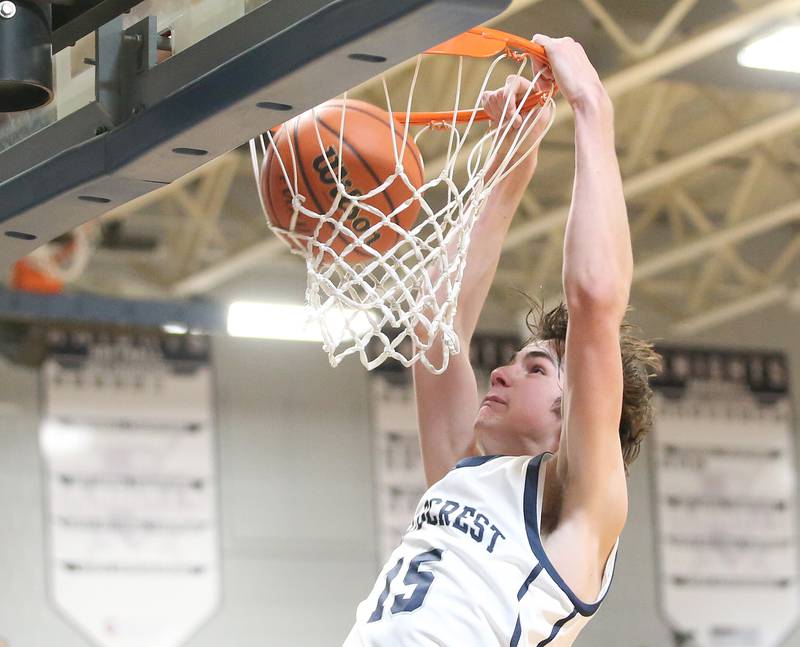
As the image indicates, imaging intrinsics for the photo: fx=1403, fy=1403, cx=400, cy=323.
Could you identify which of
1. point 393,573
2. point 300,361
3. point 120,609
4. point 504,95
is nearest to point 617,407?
point 393,573

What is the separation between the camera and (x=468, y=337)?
3316 millimetres

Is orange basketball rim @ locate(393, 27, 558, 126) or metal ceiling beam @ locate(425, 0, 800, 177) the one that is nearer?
orange basketball rim @ locate(393, 27, 558, 126)

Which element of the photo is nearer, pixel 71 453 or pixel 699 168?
pixel 71 453

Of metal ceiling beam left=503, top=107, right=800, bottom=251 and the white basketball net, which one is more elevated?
metal ceiling beam left=503, top=107, right=800, bottom=251

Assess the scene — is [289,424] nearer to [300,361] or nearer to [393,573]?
[300,361]

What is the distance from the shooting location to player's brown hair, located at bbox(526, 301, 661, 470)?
296cm

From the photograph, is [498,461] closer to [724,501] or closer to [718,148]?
[718,148]

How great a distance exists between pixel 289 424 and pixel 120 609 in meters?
1.87

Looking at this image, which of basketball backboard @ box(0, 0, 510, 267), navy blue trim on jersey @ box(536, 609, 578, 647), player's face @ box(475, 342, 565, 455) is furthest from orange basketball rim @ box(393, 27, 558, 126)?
navy blue trim on jersey @ box(536, 609, 578, 647)

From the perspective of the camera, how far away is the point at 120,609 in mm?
9531

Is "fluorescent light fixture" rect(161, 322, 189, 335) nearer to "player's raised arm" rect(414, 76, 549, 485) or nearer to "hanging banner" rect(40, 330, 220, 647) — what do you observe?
"hanging banner" rect(40, 330, 220, 647)

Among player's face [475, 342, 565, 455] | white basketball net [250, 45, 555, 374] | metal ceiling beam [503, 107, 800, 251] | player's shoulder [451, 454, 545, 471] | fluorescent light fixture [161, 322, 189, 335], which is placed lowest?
player's shoulder [451, 454, 545, 471]

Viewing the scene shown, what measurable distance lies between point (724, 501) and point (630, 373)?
29.0 feet

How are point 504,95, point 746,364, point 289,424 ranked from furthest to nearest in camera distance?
point 746,364, point 289,424, point 504,95
